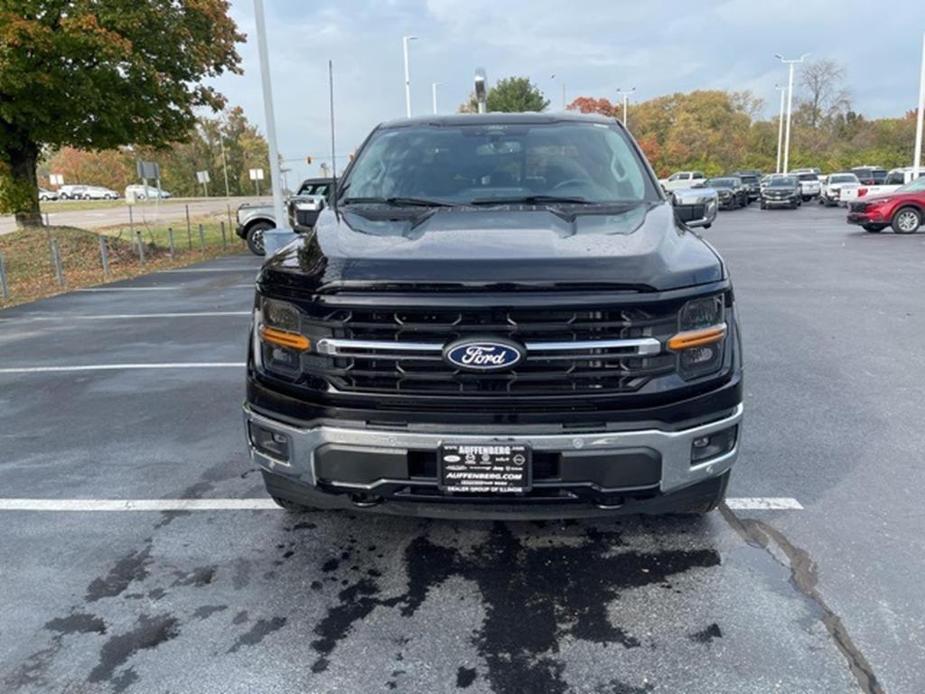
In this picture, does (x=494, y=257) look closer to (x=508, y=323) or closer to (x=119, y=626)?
(x=508, y=323)

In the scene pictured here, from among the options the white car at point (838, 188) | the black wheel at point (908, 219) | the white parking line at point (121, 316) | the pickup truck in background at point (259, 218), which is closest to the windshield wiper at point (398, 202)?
the white parking line at point (121, 316)

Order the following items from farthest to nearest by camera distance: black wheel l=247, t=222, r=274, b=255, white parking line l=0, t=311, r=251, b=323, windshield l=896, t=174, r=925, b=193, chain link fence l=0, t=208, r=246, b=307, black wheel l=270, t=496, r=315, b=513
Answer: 1. windshield l=896, t=174, r=925, b=193
2. black wheel l=247, t=222, r=274, b=255
3. chain link fence l=0, t=208, r=246, b=307
4. white parking line l=0, t=311, r=251, b=323
5. black wheel l=270, t=496, r=315, b=513

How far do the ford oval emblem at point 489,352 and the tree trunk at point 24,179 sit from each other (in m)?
18.8

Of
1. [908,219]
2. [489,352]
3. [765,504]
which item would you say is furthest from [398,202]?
[908,219]

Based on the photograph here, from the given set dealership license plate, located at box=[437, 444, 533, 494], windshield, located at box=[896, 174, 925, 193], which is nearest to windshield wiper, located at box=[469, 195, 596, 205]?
dealership license plate, located at box=[437, 444, 533, 494]

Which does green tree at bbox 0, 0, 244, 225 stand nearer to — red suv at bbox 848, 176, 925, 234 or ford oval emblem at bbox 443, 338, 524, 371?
ford oval emblem at bbox 443, 338, 524, 371

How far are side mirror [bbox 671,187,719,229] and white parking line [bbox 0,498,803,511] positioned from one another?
4.79ft

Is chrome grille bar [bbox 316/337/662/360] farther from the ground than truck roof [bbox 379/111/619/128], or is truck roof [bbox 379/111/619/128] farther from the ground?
truck roof [bbox 379/111/619/128]

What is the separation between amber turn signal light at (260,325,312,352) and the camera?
2.79 meters

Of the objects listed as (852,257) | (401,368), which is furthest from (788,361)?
(852,257)

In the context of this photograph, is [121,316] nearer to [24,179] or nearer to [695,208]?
[695,208]

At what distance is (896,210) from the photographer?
19.1 meters

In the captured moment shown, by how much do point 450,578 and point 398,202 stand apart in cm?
193

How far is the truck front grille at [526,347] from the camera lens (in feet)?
8.53
